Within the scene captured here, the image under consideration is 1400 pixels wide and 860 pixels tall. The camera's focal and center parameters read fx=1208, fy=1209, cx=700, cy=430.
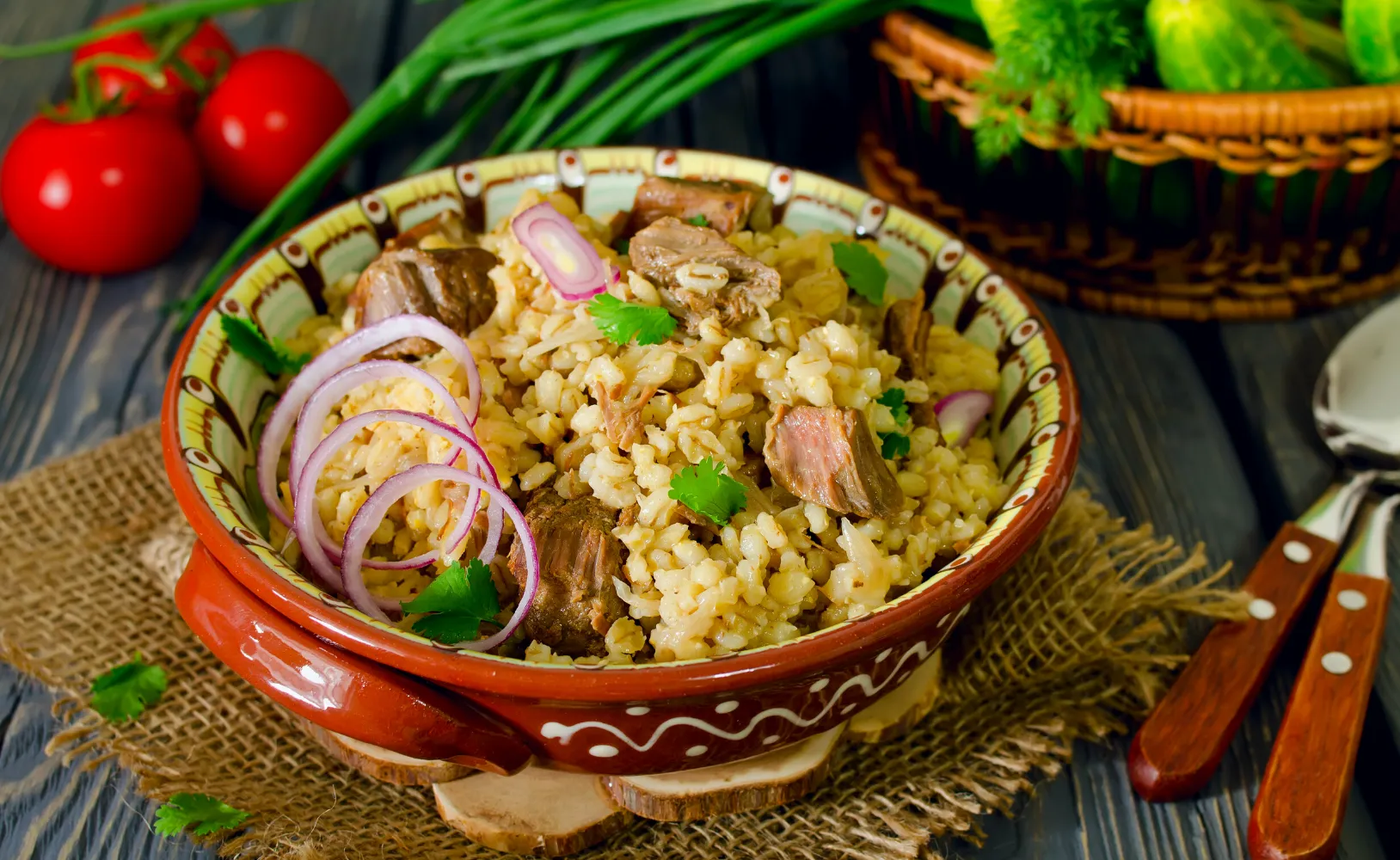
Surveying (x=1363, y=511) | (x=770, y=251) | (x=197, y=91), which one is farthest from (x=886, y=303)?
(x=197, y=91)

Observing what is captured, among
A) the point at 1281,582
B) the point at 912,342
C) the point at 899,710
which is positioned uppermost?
the point at 912,342

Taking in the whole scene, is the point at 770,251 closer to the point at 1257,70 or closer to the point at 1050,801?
the point at 1050,801

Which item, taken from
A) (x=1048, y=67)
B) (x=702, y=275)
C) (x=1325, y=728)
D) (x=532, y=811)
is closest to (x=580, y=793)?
(x=532, y=811)

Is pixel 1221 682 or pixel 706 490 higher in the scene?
pixel 706 490

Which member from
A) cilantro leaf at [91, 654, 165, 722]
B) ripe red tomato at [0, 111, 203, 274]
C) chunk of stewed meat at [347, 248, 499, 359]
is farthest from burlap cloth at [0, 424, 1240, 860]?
ripe red tomato at [0, 111, 203, 274]

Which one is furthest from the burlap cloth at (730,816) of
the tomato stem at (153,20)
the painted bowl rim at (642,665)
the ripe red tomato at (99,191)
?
the tomato stem at (153,20)

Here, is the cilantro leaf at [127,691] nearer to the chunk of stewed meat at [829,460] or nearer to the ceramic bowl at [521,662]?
the ceramic bowl at [521,662]

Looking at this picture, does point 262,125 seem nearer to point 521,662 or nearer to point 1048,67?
point 1048,67
